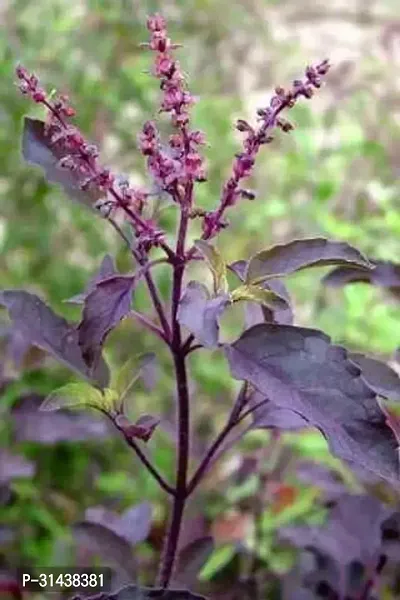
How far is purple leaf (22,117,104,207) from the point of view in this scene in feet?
2.73

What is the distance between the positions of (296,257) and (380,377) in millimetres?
132

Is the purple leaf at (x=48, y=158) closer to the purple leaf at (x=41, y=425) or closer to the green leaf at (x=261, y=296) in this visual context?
the green leaf at (x=261, y=296)

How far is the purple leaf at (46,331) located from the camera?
2.74 ft

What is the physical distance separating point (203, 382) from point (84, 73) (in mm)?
571

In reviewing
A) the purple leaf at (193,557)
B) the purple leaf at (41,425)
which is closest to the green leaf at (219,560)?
the purple leaf at (41,425)

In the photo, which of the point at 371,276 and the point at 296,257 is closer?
the point at 296,257

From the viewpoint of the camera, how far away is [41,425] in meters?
1.22

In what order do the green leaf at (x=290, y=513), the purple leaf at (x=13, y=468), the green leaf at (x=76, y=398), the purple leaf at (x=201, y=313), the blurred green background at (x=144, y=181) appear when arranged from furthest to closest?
the blurred green background at (x=144, y=181) → the green leaf at (x=290, y=513) → the purple leaf at (x=13, y=468) → the green leaf at (x=76, y=398) → the purple leaf at (x=201, y=313)

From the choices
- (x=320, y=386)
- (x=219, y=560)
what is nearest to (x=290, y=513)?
(x=219, y=560)

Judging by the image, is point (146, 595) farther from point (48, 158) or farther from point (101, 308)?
point (48, 158)

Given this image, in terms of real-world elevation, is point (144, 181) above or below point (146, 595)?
above

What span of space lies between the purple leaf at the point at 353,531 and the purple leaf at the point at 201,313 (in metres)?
0.41

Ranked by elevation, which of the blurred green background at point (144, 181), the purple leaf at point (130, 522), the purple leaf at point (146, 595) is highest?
the blurred green background at point (144, 181)

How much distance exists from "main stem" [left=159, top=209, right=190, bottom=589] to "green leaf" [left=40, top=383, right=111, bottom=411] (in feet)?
0.19
